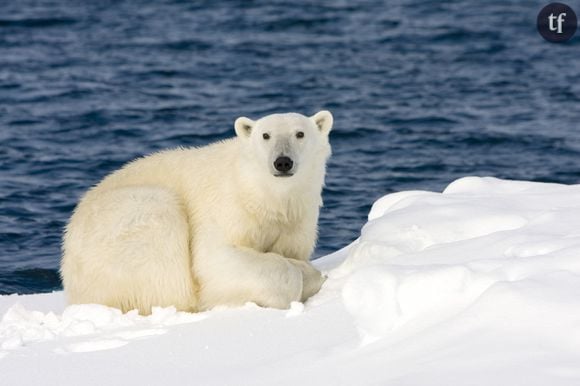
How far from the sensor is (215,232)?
565cm

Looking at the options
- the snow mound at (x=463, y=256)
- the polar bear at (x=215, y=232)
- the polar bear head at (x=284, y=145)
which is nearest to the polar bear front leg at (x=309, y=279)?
the polar bear at (x=215, y=232)

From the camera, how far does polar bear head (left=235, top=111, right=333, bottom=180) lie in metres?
5.56

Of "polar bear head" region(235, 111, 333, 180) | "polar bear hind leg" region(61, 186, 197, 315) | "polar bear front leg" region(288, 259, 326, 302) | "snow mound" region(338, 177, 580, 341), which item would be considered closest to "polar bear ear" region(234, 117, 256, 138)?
"polar bear head" region(235, 111, 333, 180)

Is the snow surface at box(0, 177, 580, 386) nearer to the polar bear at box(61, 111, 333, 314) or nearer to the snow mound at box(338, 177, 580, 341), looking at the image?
the snow mound at box(338, 177, 580, 341)

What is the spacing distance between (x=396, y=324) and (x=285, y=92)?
29.8 feet

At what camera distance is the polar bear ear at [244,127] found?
5.77 meters

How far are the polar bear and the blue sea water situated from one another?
2.31 m

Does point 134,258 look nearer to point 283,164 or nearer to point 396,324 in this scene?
point 283,164

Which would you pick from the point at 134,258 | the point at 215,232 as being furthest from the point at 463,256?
the point at 134,258

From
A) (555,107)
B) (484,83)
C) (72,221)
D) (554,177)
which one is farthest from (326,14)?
(72,221)

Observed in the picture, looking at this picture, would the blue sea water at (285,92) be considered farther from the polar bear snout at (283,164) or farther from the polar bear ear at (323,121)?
the polar bear snout at (283,164)

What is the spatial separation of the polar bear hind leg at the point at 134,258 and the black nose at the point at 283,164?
535mm

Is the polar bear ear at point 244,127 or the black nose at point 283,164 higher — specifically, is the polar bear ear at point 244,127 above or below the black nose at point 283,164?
above

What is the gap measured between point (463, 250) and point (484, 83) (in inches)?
357
